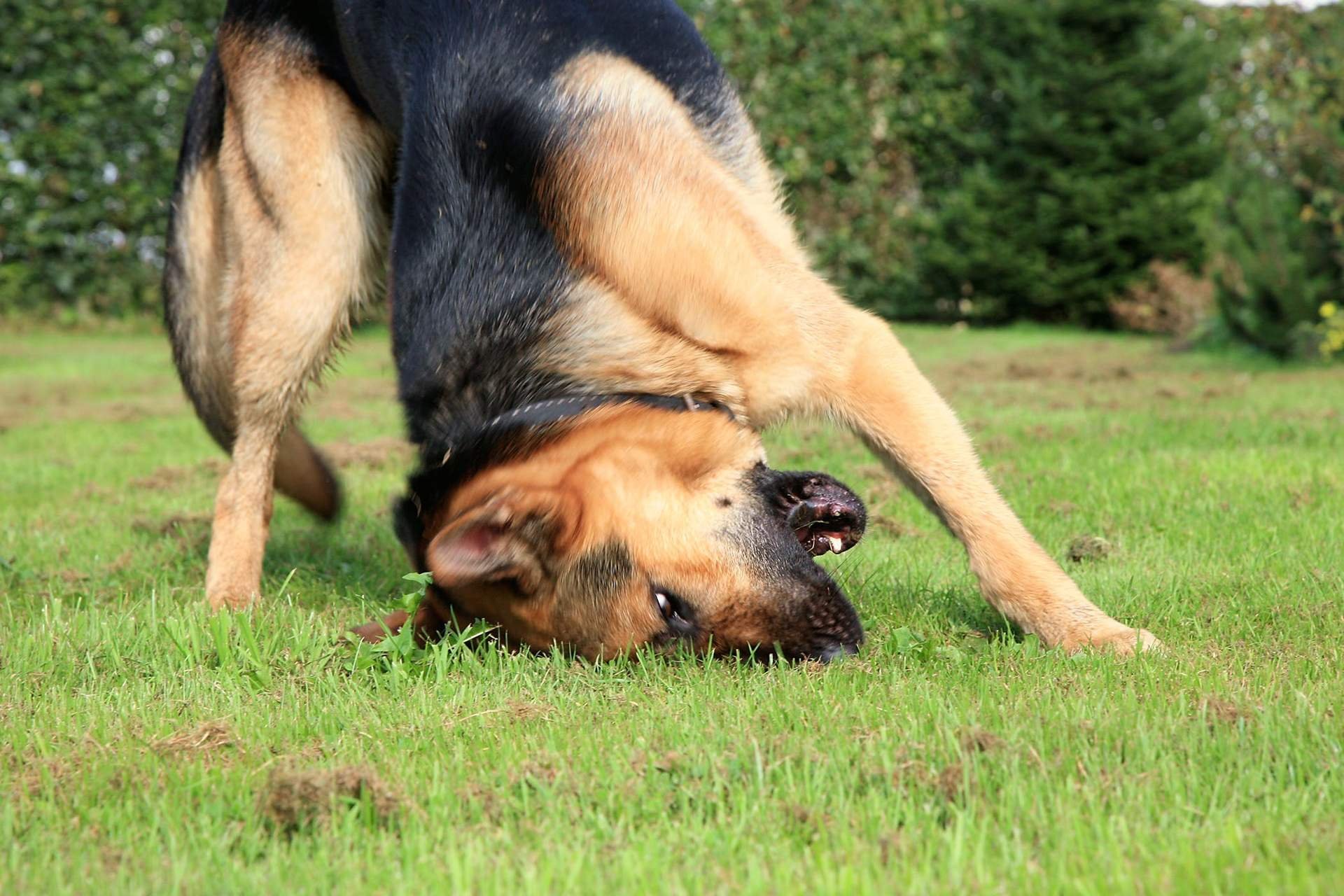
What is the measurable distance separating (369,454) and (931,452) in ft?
13.6

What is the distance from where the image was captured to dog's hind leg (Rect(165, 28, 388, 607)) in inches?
170

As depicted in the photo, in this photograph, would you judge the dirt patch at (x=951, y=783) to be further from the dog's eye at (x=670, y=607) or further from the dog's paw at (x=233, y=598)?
the dog's paw at (x=233, y=598)

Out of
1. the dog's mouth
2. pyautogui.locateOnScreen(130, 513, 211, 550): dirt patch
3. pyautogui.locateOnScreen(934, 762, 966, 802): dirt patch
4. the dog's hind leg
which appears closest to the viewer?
pyautogui.locateOnScreen(934, 762, 966, 802): dirt patch

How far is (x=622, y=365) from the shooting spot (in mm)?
3121

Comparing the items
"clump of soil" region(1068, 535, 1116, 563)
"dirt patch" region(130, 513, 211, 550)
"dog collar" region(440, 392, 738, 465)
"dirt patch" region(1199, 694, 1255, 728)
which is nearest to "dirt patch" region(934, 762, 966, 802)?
"dirt patch" region(1199, 694, 1255, 728)

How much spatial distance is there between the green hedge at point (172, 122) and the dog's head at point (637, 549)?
9671mm

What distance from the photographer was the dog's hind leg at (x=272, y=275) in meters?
A: 4.32

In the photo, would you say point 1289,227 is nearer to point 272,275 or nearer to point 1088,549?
point 1088,549

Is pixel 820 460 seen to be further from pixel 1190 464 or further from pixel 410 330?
pixel 410 330

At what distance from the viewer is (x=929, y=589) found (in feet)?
12.0

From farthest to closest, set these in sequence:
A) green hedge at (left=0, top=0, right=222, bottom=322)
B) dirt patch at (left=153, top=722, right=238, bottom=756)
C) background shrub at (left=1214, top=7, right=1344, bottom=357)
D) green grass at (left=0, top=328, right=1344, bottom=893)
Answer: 1. green hedge at (left=0, top=0, right=222, bottom=322)
2. background shrub at (left=1214, top=7, right=1344, bottom=357)
3. dirt patch at (left=153, top=722, right=238, bottom=756)
4. green grass at (left=0, top=328, right=1344, bottom=893)

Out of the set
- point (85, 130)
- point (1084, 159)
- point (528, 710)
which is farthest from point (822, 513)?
point (85, 130)

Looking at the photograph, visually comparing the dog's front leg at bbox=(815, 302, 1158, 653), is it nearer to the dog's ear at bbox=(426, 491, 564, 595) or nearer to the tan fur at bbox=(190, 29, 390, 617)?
the dog's ear at bbox=(426, 491, 564, 595)

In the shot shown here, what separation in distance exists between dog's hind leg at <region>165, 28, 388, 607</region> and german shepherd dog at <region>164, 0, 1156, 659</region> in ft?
1.69
